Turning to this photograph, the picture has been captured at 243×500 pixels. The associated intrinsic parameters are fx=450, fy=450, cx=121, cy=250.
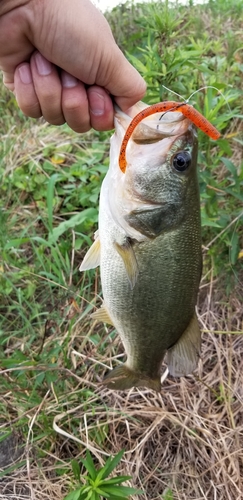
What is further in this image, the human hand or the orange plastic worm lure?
the human hand

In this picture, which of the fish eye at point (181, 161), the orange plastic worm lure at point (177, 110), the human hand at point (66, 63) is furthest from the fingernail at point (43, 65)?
the fish eye at point (181, 161)

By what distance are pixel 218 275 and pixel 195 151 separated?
130cm

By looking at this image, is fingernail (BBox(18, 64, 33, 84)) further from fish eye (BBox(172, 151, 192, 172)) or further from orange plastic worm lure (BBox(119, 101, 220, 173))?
fish eye (BBox(172, 151, 192, 172))

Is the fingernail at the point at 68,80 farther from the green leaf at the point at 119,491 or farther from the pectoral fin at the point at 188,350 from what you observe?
the green leaf at the point at 119,491

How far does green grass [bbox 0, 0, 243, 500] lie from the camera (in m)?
2.17

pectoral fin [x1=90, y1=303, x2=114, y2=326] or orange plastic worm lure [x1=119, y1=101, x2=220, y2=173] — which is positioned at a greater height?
orange plastic worm lure [x1=119, y1=101, x2=220, y2=173]

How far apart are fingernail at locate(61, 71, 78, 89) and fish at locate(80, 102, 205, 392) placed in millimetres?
177

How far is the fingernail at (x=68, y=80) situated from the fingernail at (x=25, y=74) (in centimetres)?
12

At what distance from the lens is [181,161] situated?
1.47 m

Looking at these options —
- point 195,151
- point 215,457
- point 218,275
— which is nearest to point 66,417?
point 215,457

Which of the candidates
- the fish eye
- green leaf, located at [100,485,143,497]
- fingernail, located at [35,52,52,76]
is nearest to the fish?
the fish eye

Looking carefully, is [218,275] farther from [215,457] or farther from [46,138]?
[46,138]

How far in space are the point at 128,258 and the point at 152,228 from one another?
0.44ft

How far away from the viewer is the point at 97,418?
7.64 feet
